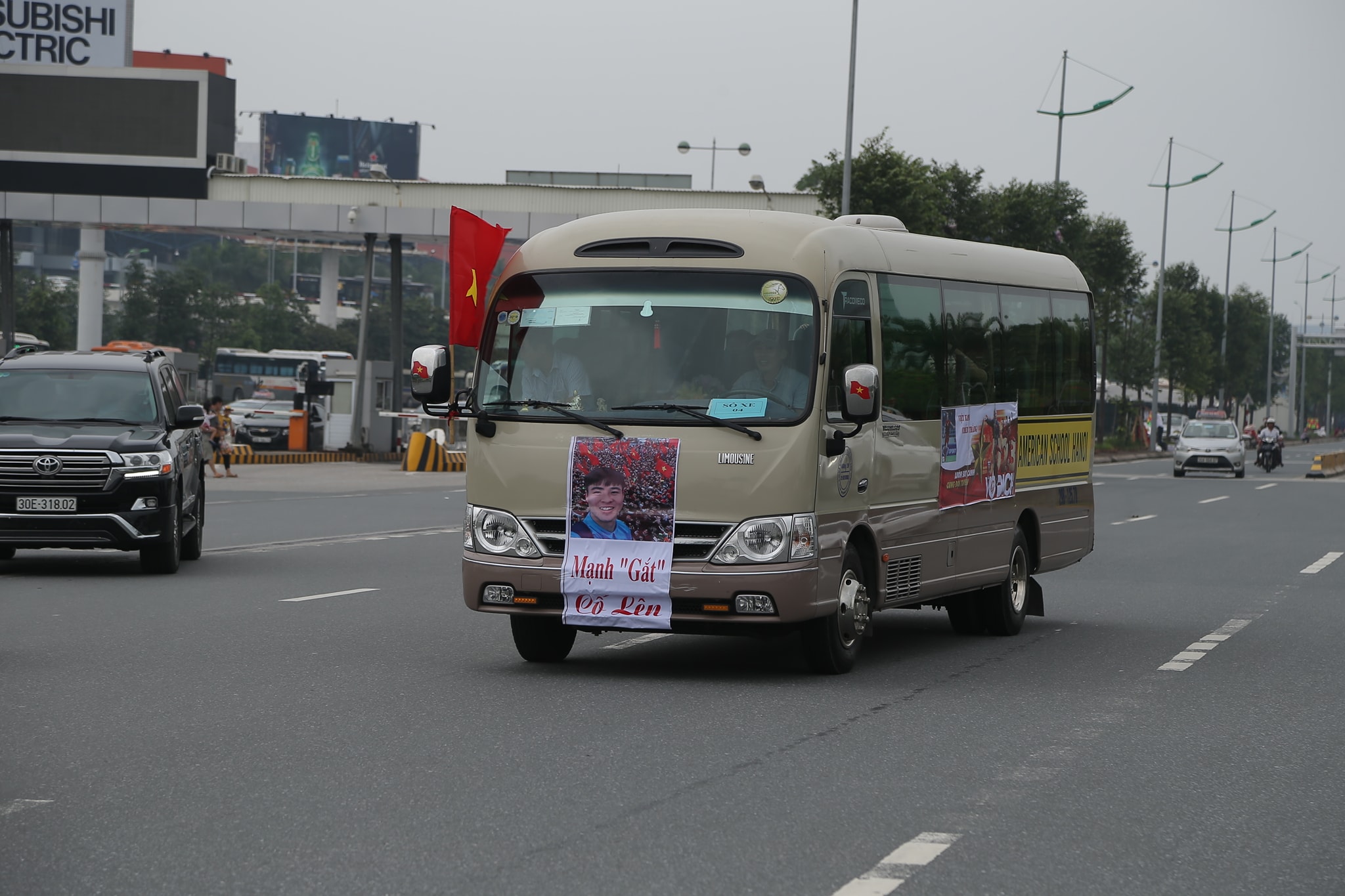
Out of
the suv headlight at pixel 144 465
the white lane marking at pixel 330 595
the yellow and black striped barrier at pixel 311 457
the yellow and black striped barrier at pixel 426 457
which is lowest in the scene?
the yellow and black striped barrier at pixel 311 457

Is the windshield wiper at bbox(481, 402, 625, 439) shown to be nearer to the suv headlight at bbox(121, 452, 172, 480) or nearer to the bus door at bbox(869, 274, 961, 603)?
the bus door at bbox(869, 274, 961, 603)

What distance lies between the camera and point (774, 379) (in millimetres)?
9977

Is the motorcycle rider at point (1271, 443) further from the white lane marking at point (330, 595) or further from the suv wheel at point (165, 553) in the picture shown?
the white lane marking at point (330, 595)

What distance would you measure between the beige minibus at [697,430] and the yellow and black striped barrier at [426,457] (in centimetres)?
3444

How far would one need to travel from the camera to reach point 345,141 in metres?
146

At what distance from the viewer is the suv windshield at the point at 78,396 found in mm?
16859

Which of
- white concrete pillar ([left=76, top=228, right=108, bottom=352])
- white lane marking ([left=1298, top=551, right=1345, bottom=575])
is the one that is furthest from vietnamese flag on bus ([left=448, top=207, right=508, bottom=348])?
white concrete pillar ([left=76, top=228, right=108, bottom=352])

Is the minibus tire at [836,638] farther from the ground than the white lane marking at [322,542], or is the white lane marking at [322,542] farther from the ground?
the minibus tire at [836,638]

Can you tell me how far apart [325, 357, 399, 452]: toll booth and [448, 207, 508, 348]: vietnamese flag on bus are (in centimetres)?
2799

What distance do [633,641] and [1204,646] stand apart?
371cm

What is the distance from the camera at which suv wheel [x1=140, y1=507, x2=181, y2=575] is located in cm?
1625

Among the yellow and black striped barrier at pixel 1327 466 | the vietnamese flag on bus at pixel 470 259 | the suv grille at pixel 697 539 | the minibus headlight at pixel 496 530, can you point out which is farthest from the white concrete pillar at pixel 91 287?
the suv grille at pixel 697 539

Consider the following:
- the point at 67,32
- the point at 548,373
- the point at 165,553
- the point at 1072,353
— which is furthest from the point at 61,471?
the point at 67,32

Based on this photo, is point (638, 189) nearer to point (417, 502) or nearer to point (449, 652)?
point (417, 502)
